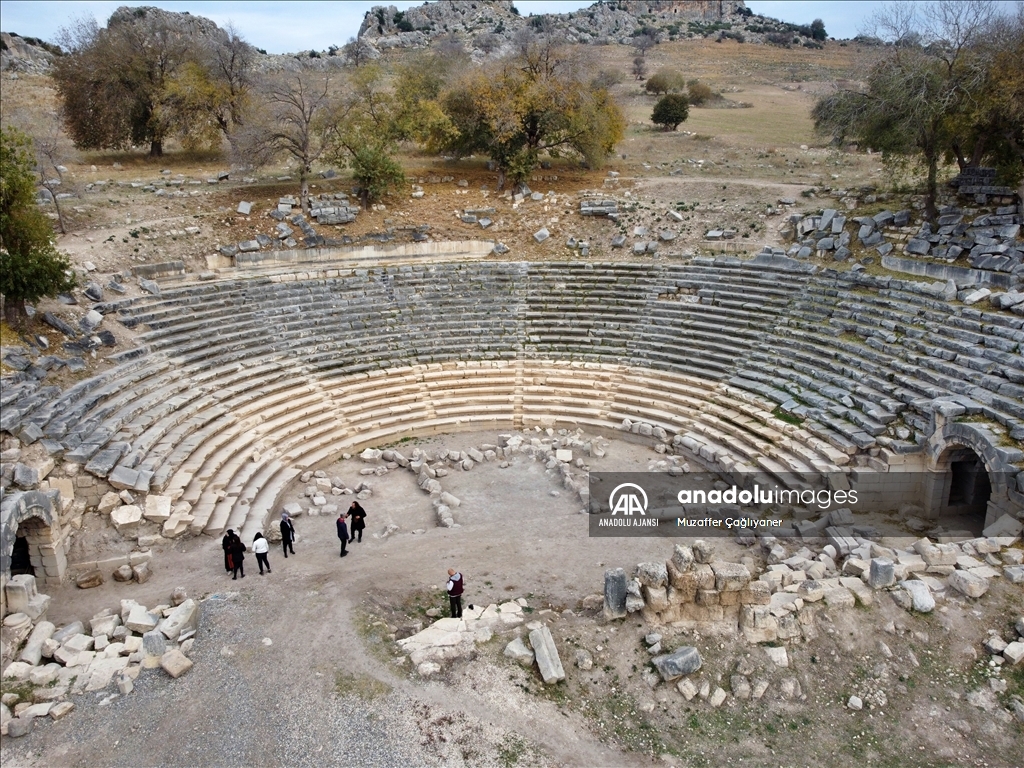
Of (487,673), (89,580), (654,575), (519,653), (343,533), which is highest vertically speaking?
(654,575)

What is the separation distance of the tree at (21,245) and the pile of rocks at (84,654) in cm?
761

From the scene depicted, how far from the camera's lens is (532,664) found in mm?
9938

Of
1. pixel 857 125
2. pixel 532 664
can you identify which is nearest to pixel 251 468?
pixel 532 664

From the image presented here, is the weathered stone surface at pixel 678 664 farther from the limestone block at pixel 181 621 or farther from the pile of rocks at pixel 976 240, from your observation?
the pile of rocks at pixel 976 240

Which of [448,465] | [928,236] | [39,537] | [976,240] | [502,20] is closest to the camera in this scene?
[39,537]

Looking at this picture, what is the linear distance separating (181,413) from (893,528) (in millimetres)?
14888

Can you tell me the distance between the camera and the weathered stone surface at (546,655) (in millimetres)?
9672

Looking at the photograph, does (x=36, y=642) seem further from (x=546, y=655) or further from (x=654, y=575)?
(x=654, y=575)

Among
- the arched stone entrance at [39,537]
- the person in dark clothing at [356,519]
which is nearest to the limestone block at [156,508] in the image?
the arched stone entrance at [39,537]

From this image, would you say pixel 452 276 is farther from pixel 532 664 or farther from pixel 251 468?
pixel 532 664

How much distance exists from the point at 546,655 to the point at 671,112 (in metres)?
33.7

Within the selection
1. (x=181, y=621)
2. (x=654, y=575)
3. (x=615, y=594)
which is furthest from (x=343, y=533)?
(x=654, y=575)

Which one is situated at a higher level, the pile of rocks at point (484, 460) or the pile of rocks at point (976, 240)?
the pile of rocks at point (976, 240)

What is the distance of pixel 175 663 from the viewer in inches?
376
